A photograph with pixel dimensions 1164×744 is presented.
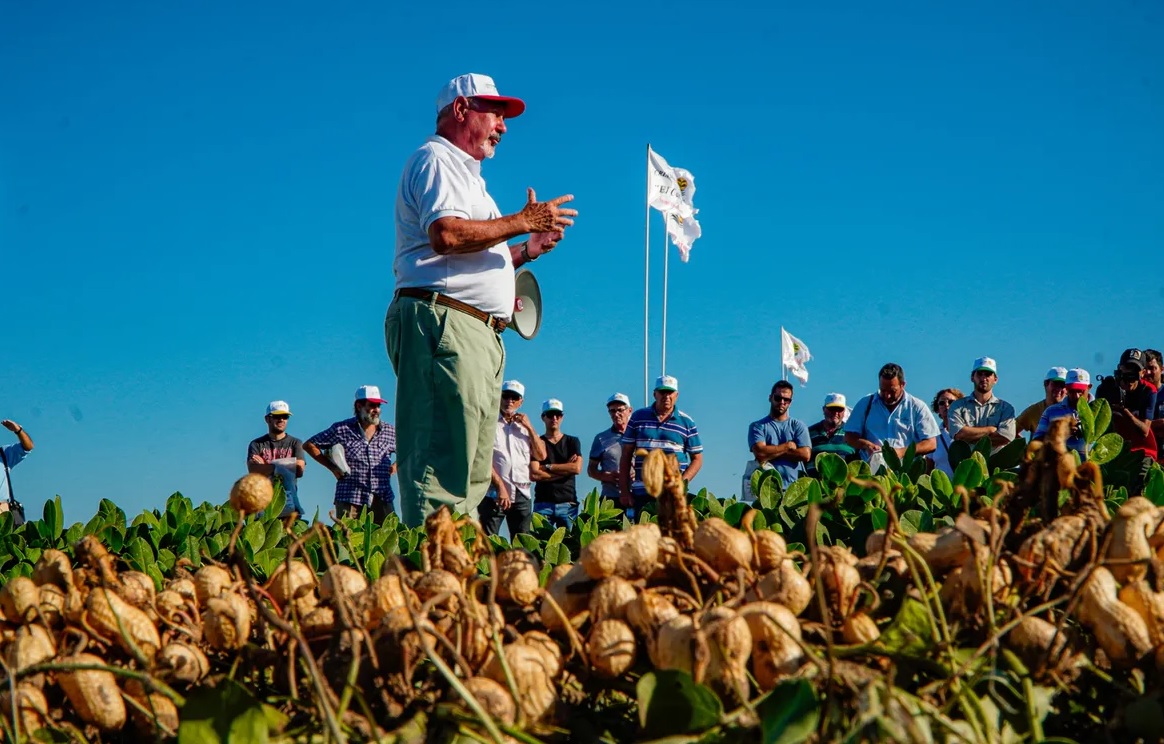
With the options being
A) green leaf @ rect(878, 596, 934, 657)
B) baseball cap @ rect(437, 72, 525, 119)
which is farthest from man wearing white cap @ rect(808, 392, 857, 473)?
green leaf @ rect(878, 596, 934, 657)

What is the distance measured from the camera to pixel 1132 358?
740cm

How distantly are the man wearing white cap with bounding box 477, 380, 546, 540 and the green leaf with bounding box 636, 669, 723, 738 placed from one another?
25.2ft

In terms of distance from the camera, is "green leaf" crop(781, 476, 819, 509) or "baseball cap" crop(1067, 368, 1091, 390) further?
"baseball cap" crop(1067, 368, 1091, 390)

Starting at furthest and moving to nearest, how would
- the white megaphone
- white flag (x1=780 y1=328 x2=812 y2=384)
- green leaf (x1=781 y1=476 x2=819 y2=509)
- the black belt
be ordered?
white flag (x1=780 y1=328 x2=812 y2=384)
the white megaphone
the black belt
green leaf (x1=781 y1=476 x2=819 y2=509)

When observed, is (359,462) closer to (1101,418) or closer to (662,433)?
(662,433)

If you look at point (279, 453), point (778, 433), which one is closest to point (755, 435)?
point (778, 433)

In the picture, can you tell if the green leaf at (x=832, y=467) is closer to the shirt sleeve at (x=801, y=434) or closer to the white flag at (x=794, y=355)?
the shirt sleeve at (x=801, y=434)

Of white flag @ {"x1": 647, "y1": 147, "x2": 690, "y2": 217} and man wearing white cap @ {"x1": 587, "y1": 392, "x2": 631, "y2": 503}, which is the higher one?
white flag @ {"x1": 647, "y1": 147, "x2": 690, "y2": 217}

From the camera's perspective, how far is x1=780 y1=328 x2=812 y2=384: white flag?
15328 mm

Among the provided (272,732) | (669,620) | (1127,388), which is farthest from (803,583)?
(1127,388)

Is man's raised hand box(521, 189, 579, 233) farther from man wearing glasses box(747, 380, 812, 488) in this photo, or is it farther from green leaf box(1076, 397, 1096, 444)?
man wearing glasses box(747, 380, 812, 488)

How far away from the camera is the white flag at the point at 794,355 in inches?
603

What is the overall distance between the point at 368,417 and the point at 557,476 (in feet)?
5.71

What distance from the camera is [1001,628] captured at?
1356mm
